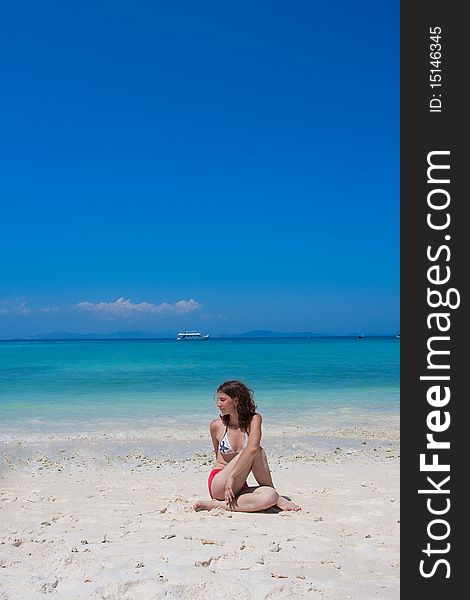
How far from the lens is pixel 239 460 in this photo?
6621mm

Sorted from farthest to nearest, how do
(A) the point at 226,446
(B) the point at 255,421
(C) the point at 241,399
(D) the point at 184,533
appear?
(A) the point at 226,446, (C) the point at 241,399, (B) the point at 255,421, (D) the point at 184,533

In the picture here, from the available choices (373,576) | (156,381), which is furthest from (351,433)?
(156,381)

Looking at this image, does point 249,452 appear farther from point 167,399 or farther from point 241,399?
point 167,399

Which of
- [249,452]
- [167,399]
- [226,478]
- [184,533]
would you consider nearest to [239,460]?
[249,452]

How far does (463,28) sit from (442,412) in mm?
2567

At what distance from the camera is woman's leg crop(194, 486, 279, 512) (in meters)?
6.43

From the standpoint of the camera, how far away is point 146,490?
7.85 metres

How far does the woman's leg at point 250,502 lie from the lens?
643 cm

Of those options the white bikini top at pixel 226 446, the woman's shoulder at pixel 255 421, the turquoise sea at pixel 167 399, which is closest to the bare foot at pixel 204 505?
the white bikini top at pixel 226 446

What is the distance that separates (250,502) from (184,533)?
3.64 feet

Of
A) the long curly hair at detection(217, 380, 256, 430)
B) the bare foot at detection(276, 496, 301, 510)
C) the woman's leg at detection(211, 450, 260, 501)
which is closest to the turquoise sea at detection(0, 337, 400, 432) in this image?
Result: the woman's leg at detection(211, 450, 260, 501)

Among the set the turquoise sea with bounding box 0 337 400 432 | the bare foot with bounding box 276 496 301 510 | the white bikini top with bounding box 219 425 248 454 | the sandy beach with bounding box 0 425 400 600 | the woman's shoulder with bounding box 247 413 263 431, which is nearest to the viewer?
the sandy beach with bounding box 0 425 400 600

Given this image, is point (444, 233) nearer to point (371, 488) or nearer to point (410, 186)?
point (410, 186)

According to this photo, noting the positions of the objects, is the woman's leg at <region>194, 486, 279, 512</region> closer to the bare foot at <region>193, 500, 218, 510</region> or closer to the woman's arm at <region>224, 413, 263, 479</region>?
the bare foot at <region>193, 500, 218, 510</region>
